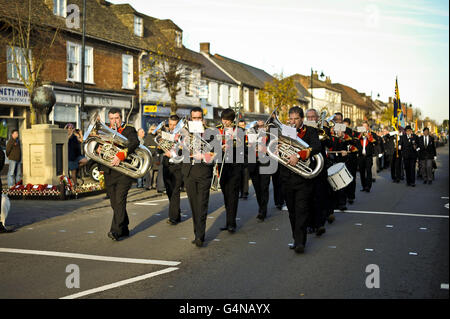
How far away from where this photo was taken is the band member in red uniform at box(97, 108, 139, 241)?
25.9ft

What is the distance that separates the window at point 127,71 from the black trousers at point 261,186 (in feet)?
67.1

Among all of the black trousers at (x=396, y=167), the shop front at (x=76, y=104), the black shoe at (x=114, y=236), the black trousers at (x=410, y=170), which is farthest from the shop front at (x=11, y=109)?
the black trousers at (x=410, y=170)

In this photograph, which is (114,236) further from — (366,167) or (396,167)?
(396,167)

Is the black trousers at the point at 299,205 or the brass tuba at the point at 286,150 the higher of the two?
the brass tuba at the point at 286,150

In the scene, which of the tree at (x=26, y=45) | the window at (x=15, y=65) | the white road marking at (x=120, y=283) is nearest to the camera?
the white road marking at (x=120, y=283)

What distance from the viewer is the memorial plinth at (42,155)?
13.7 m

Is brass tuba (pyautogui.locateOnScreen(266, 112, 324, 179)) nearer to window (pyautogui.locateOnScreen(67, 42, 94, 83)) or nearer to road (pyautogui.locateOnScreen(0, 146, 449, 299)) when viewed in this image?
road (pyautogui.locateOnScreen(0, 146, 449, 299))

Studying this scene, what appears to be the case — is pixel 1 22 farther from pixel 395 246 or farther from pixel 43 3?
pixel 395 246

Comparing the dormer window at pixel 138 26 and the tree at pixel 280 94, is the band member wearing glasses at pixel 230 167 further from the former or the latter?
the tree at pixel 280 94

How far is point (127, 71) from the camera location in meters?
29.6

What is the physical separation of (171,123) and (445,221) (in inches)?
222

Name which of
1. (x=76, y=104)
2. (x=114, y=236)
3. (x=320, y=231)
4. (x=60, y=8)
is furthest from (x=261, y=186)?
(x=60, y=8)

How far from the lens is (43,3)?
23.8 meters

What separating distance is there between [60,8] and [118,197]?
19.6 metres
